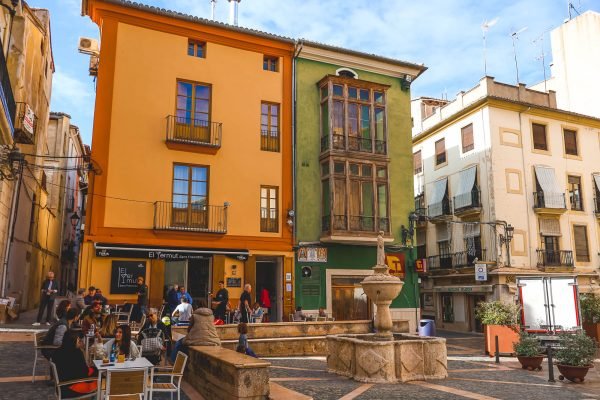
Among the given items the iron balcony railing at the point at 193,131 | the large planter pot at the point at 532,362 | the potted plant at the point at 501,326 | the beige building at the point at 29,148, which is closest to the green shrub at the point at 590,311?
the potted plant at the point at 501,326

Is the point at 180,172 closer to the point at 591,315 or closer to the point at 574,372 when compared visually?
the point at 574,372

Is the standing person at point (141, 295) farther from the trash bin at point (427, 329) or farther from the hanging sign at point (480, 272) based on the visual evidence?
the hanging sign at point (480, 272)

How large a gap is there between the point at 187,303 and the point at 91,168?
6.23m

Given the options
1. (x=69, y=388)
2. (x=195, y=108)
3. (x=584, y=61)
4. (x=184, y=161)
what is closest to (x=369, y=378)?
(x=69, y=388)

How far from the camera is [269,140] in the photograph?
21.2m

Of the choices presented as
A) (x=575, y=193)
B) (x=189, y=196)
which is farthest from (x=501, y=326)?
(x=575, y=193)

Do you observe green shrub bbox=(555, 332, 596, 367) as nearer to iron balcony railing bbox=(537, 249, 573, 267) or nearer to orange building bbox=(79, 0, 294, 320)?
orange building bbox=(79, 0, 294, 320)

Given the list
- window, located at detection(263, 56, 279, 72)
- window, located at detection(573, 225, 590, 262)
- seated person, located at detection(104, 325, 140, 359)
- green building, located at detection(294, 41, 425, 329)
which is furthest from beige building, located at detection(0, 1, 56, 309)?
window, located at detection(573, 225, 590, 262)

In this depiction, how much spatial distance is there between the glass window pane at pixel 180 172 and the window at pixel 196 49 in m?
4.68

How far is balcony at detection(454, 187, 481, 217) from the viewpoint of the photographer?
2791 cm

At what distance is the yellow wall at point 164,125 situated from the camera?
60.6ft

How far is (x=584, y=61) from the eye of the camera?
3266cm

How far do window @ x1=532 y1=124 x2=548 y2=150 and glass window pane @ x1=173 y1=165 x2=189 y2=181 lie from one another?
2030cm

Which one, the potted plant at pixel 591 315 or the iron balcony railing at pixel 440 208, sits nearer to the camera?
the potted plant at pixel 591 315
